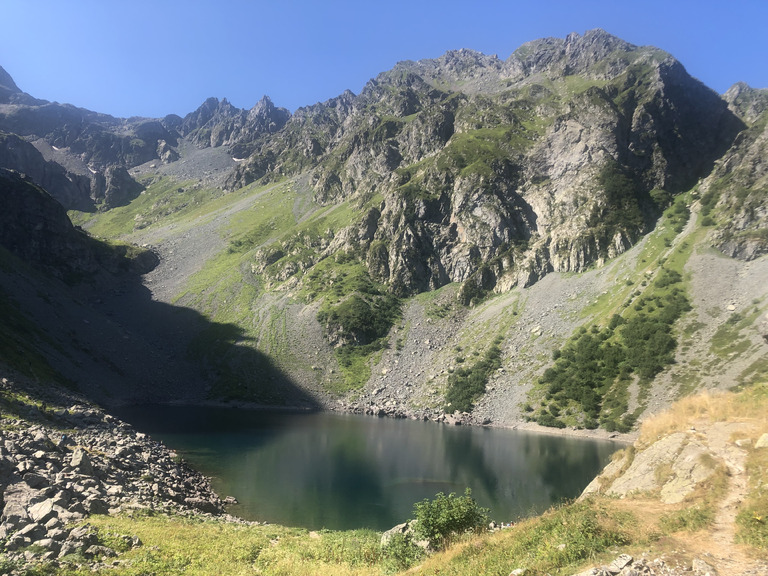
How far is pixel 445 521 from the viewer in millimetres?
16531

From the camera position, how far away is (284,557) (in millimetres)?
18875

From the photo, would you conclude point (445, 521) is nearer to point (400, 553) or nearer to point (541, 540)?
point (400, 553)

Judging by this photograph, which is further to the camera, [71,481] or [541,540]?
[71,481]

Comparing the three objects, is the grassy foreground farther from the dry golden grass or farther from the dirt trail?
the dirt trail

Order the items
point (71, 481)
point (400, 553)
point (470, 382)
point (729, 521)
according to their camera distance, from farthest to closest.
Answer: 1. point (470, 382)
2. point (71, 481)
3. point (400, 553)
4. point (729, 521)

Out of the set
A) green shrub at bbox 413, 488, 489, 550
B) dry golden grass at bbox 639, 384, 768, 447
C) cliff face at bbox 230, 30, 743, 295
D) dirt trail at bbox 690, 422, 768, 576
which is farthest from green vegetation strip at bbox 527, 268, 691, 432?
green shrub at bbox 413, 488, 489, 550

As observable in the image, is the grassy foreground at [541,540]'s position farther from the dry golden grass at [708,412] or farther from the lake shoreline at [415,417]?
the lake shoreline at [415,417]

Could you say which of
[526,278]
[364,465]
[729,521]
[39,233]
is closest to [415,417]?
[364,465]

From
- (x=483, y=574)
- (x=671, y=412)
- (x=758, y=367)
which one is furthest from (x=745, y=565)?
(x=758, y=367)

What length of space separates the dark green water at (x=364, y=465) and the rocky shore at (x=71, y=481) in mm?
6834

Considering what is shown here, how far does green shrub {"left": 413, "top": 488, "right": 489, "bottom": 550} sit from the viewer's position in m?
16.5

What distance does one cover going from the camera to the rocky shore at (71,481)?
15305mm

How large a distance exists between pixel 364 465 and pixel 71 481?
37.3 m

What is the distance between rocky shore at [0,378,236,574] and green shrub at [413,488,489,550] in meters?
12.0
